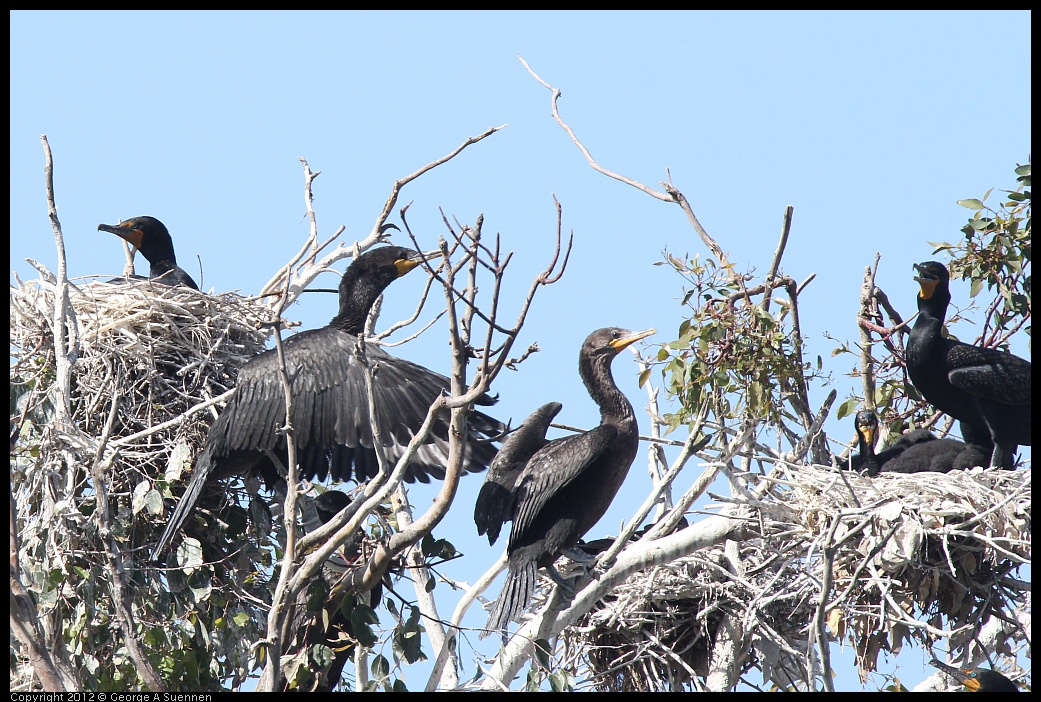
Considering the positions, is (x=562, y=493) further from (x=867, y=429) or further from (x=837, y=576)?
(x=867, y=429)

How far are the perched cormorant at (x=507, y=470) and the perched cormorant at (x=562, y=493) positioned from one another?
0.30ft

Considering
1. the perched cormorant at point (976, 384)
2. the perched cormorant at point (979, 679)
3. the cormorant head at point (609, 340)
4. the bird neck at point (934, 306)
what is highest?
the bird neck at point (934, 306)

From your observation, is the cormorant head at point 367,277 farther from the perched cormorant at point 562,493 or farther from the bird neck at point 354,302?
the perched cormorant at point 562,493

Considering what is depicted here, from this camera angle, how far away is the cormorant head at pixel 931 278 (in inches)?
285

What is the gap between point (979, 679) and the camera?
A: 5859mm

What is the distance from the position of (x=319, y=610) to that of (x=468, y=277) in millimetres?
1604

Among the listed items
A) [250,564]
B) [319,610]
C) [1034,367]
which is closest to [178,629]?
[250,564]

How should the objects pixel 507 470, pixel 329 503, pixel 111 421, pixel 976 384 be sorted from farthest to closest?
pixel 976 384 → pixel 507 470 → pixel 329 503 → pixel 111 421

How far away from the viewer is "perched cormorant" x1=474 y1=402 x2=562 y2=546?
21.3ft

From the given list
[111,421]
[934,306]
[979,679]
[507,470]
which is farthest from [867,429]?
[111,421]

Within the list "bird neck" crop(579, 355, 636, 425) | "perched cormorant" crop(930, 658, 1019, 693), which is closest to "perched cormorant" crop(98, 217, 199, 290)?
"bird neck" crop(579, 355, 636, 425)

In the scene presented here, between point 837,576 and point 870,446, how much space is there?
3.35 feet

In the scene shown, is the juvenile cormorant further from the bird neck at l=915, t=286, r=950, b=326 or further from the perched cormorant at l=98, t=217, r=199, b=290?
the perched cormorant at l=98, t=217, r=199, b=290

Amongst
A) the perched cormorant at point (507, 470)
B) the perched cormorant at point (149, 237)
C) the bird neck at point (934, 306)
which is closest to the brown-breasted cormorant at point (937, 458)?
the bird neck at point (934, 306)
